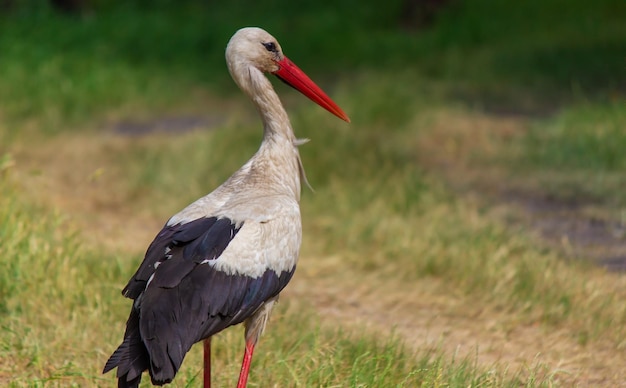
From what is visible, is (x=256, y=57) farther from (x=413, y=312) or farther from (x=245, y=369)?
(x=413, y=312)

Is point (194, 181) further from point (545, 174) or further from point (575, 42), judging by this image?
point (575, 42)

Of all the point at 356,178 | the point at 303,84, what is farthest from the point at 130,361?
the point at 356,178

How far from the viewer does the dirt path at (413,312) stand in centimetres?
471

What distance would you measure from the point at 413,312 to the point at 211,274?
7.31 feet

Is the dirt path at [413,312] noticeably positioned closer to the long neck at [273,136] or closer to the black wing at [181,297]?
the long neck at [273,136]

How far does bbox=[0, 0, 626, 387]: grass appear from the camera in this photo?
15.2 ft

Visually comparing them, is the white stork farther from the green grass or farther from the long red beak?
the long red beak

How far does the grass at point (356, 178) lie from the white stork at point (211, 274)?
446 millimetres

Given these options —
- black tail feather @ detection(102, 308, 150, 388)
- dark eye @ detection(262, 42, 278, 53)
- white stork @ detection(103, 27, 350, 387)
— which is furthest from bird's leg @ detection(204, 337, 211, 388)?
dark eye @ detection(262, 42, 278, 53)

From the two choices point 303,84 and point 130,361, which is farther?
point 303,84

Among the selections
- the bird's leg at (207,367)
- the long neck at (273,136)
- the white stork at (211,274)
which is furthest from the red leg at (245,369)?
the long neck at (273,136)

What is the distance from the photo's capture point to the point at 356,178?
7586 mm

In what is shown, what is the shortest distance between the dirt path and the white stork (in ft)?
3.09

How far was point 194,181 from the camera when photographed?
766cm
